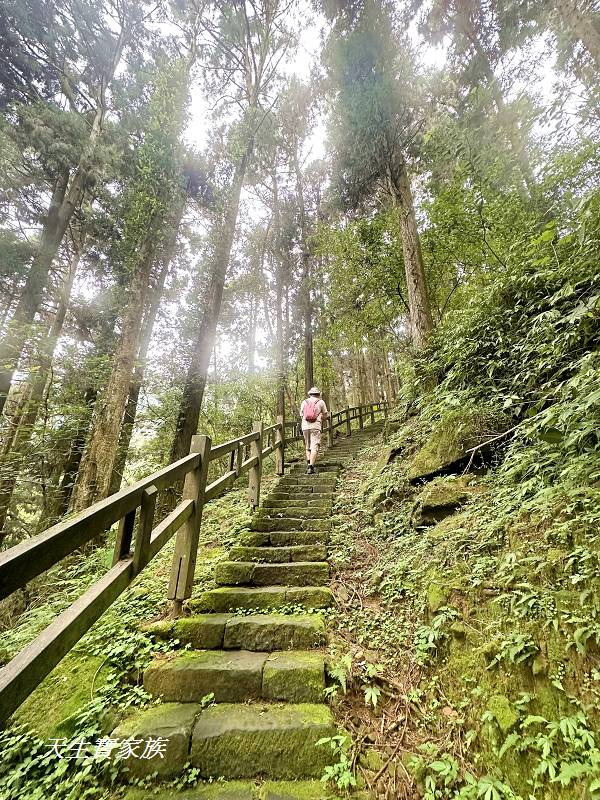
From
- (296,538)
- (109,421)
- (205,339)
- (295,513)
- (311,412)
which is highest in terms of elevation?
(205,339)

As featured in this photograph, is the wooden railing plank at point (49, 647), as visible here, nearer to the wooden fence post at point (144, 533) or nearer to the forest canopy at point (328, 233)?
the wooden fence post at point (144, 533)

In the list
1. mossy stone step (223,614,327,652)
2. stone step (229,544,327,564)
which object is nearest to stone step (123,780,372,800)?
mossy stone step (223,614,327,652)

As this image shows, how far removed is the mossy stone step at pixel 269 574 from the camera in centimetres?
340

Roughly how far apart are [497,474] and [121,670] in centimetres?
372

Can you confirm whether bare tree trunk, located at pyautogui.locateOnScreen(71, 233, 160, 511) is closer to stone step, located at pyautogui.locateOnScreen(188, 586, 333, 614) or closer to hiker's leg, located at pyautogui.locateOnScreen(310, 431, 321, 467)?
hiker's leg, located at pyautogui.locateOnScreen(310, 431, 321, 467)

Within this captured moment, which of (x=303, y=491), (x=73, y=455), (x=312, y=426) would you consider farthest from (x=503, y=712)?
(x=73, y=455)

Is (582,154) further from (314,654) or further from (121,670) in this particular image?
(121,670)

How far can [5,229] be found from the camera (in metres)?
8.23

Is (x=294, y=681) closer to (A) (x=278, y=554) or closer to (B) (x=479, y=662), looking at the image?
(B) (x=479, y=662)

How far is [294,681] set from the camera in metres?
2.28

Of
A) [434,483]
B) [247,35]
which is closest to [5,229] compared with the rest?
[247,35]

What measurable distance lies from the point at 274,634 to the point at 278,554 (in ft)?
3.71

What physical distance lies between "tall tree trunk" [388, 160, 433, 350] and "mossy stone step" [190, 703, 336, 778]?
258 inches

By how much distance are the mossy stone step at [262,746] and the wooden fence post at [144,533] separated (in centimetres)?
106
